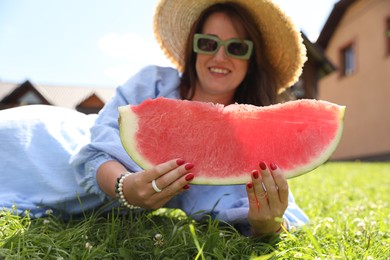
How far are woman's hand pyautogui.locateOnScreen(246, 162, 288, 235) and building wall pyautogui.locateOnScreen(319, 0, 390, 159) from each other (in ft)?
43.7

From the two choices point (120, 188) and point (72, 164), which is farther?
point (72, 164)

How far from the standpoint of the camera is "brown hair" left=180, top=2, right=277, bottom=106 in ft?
8.63

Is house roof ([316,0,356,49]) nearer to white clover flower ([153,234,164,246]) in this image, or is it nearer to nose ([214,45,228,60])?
nose ([214,45,228,60])

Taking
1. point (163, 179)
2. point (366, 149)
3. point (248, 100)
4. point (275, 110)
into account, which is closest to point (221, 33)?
point (248, 100)

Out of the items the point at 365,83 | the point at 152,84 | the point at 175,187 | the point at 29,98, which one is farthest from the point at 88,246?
the point at 29,98

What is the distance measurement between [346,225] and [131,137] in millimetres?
1224

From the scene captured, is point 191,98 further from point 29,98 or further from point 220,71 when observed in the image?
point 29,98

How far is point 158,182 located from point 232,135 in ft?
1.28

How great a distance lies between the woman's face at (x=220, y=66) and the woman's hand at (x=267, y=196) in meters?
0.82

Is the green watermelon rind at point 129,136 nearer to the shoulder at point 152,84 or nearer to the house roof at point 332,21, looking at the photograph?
the shoulder at point 152,84

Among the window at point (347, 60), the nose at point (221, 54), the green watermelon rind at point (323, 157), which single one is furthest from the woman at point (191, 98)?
the window at point (347, 60)

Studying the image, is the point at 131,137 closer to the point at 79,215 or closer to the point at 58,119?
the point at 79,215

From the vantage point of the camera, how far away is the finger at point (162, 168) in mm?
1623

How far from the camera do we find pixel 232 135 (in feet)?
6.16
